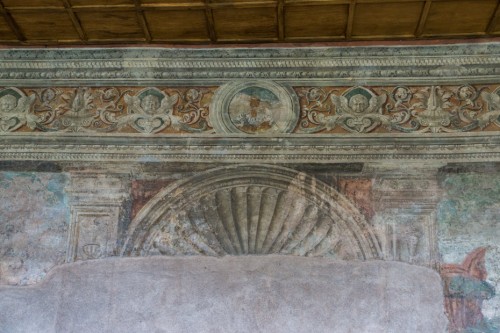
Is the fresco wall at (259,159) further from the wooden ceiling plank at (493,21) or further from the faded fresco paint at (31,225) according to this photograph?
the wooden ceiling plank at (493,21)

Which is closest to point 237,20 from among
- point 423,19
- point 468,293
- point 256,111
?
point 256,111

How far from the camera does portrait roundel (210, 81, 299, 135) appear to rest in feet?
18.7

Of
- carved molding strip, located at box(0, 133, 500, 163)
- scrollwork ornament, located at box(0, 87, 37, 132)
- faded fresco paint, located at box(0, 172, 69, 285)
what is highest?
scrollwork ornament, located at box(0, 87, 37, 132)

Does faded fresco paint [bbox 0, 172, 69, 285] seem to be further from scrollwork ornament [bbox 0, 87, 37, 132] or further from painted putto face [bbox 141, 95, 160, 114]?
painted putto face [bbox 141, 95, 160, 114]

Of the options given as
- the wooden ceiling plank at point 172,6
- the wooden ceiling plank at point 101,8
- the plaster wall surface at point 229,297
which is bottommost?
the plaster wall surface at point 229,297

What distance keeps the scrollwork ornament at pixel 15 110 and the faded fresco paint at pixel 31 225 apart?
17.1 inches

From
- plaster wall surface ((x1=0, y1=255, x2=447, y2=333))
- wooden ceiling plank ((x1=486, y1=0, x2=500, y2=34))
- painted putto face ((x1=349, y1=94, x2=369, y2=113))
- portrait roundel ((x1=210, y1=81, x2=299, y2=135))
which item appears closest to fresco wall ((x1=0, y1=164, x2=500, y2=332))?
plaster wall surface ((x1=0, y1=255, x2=447, y2=333))

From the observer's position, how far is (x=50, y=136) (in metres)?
5.71

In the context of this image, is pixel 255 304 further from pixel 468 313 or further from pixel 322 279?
pixel 468 313

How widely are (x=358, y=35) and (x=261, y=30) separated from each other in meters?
0.81

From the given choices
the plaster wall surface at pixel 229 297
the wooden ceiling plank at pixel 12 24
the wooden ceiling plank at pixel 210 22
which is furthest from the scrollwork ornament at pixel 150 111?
the plaster wall surface at pixel 229 297

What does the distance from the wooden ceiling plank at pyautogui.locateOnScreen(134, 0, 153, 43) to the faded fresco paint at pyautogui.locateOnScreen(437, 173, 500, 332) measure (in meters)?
2.70

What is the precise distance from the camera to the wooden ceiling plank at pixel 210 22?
5.40 m

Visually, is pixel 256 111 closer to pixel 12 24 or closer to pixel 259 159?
pixel 259 159
